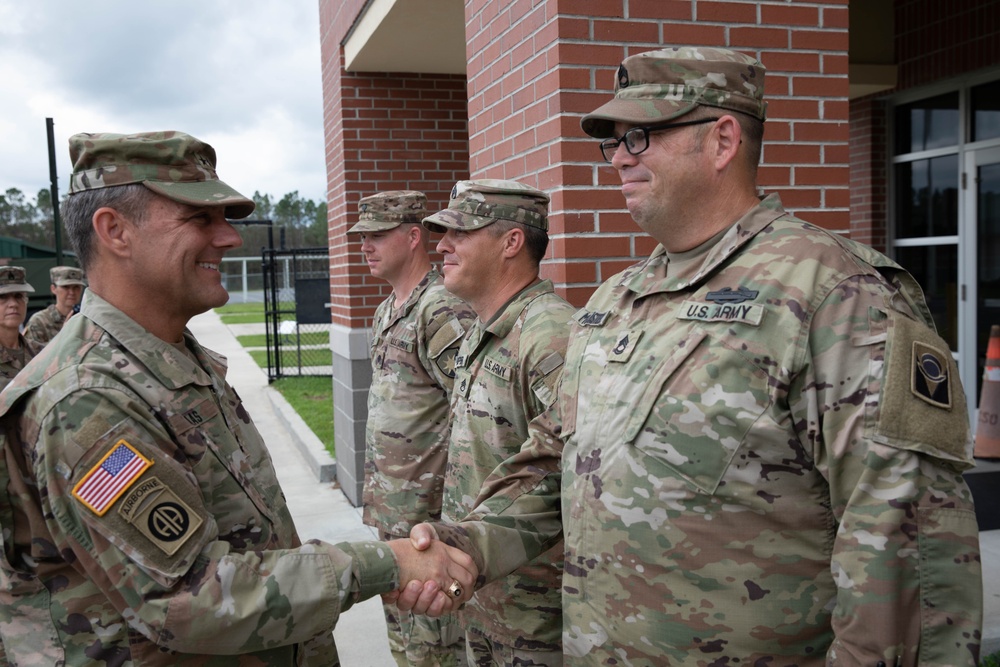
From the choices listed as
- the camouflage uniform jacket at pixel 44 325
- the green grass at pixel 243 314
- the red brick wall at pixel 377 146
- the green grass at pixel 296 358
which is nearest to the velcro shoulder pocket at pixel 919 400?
the red brick wall at pixel 377 146

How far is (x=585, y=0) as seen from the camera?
2.98 m

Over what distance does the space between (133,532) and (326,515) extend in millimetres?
4912

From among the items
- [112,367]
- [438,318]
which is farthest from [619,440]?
[438,318]

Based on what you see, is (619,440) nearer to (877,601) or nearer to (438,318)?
(877,601)

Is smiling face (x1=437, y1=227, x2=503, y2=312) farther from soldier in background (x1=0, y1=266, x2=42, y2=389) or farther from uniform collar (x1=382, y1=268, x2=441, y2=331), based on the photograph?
soldier in background (x1=0, y1=266, x2=42, y2=389)

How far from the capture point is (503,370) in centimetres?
281

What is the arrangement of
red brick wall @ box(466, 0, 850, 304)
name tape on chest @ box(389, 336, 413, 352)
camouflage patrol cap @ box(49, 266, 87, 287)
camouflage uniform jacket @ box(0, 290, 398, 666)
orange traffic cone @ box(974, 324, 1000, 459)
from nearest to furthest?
camouflage uniform jacket @ box(0, 290, 398, 666) → red brick wall @ box(466, 0, 850, 304) → name tape on chest @ box(389, 336, 413, 352) → orange traffic cone @ box(974, 324, 1000, 459) → camouflage patrol cap @ box(49, 266, 87, 287)

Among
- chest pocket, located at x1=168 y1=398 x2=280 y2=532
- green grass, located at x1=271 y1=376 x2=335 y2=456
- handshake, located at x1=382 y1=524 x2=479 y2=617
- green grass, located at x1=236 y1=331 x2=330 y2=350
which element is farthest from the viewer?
green grass, located at x1=236 y1=331 x2=330 y2=350

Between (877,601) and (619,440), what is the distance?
0.62 metres

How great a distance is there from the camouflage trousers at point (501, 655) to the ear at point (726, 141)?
1587 millimetres

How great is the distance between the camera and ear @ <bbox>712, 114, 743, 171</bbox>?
1.96m

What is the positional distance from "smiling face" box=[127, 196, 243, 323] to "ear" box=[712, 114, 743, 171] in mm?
1200

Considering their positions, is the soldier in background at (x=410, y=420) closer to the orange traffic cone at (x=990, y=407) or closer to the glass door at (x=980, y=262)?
the orange traffic cone at (x=990, y=407)

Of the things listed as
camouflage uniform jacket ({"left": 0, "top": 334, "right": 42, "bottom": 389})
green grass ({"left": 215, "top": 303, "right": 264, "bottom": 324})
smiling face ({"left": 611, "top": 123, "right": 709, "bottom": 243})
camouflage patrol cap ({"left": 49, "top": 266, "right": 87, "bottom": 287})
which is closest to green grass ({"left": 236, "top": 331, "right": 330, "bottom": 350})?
green grass ({"left": 215, "top": 303, "right": 264, "bottom": 324})
